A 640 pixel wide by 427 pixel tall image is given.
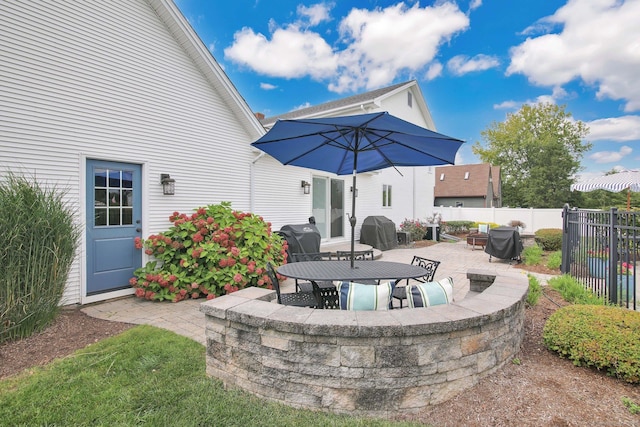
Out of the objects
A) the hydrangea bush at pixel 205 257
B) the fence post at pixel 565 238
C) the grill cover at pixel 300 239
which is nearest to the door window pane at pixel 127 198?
the hydrangea bush at pixel 205 257

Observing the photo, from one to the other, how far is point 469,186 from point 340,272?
28180 millimetres

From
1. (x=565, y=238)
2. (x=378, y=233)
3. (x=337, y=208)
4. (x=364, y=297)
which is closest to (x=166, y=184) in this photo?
(x=364, y=297)

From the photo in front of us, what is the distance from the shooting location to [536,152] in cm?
2823

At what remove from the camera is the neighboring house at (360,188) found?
8391mm

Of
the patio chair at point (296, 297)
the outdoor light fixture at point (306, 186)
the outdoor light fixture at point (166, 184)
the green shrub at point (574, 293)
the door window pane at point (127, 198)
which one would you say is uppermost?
the outdoor light fixture at point (306, 186)

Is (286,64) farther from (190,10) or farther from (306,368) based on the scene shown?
(306,368)

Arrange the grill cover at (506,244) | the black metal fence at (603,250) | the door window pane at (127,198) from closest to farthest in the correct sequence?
the black metal fence at (603,250) < the door window pane at (127,198) < the grill cover at (506,244)

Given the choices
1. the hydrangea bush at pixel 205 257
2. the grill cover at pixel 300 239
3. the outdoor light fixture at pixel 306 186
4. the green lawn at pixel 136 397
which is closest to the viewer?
the green lawn at pixel 136 397

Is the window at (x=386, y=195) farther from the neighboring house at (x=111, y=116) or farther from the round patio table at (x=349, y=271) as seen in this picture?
the round patio table at (x=349, y=271)

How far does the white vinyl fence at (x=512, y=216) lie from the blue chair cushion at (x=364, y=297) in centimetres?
1405

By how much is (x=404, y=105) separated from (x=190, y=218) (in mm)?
10758

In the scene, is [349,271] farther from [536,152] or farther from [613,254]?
[536,152]

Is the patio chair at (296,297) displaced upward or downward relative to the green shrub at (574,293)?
upward

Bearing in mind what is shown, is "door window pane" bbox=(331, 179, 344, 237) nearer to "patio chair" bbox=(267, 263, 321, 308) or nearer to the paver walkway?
the paver walkway
